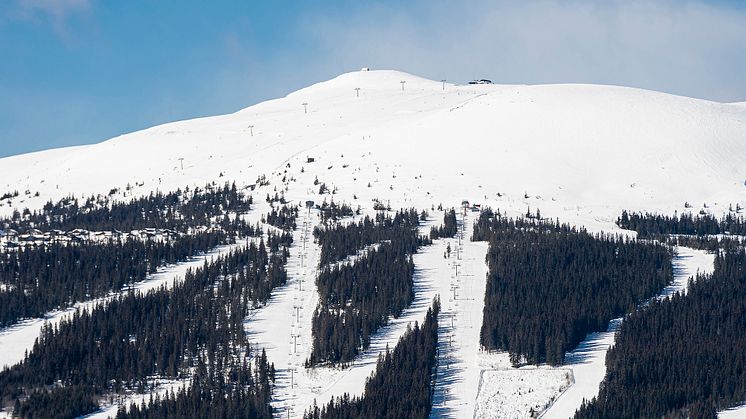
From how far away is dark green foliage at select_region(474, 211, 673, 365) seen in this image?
149625mm

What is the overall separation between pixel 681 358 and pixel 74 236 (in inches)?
3855

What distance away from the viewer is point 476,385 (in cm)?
13975

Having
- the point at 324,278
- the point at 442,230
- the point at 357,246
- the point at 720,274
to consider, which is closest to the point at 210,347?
the point at 324,278

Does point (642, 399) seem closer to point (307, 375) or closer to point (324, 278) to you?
point (307, 375)

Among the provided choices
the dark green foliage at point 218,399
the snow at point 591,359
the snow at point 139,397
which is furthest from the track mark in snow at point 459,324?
the snow at point 139,397

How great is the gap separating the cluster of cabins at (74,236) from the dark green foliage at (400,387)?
57.7 metres

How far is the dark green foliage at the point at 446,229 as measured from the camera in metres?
191

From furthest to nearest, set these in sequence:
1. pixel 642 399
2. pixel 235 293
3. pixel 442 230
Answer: pixel 442 230, pixel 235 293, pixel 642 399

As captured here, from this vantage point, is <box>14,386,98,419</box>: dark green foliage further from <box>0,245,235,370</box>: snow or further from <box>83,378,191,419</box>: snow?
<box>0,245,235,370</box>: snow

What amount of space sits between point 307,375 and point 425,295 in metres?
28.3

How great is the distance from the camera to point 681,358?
141 meters

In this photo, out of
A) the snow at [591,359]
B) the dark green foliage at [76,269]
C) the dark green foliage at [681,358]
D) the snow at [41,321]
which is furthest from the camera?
the dark green foliage at [76,269]

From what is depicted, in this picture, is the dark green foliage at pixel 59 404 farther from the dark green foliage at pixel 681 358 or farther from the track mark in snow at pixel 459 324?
the dark green foliage at pixel 681 358

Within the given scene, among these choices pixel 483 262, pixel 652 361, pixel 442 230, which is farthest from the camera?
pixel 442 230
